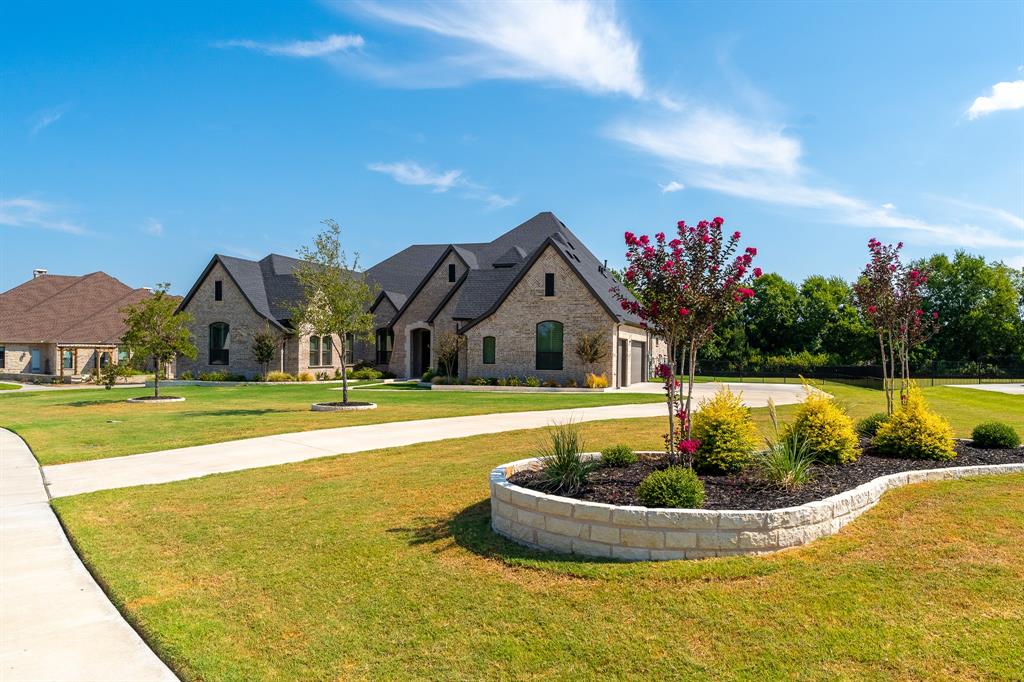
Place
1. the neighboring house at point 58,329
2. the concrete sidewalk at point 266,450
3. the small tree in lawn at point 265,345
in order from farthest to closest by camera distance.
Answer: the neighboring house at point 58,329 → the small tree in lawn at point 265,345 → the concrete sidewalk at point 266,450

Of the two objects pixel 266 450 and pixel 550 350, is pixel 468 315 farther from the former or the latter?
pixel 266 450

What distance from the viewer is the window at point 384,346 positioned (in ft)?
147

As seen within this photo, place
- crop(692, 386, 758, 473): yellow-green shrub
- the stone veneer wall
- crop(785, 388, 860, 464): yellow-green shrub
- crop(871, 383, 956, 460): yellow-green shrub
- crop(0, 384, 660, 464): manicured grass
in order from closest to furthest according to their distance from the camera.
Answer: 1. the stone veneer wall
2. crop(692, 386, 758, 473): yellow-green shrub
3. crop(785, 388, 860, 464): yellow-green shrub
4. crop(871, 383, 956, 460): yellow-green shrub
5. crop(0, 384, 660, 464): manicured grass

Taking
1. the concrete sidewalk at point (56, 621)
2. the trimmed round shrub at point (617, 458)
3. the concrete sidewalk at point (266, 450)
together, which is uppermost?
the trimmed round shrub at point (617, 458)

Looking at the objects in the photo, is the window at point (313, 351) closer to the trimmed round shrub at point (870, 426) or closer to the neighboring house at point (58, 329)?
the neighboring house at point (58, 329)

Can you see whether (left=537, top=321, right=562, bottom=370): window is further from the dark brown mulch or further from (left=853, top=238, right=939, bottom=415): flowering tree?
the dark brown mulch

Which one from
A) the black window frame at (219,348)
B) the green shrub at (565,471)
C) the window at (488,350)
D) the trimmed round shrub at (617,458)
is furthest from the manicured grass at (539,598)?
the black window frame at (219,348)

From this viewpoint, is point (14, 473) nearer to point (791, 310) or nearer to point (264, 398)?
point (264, 398)

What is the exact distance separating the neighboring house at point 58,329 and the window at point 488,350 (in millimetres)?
28739

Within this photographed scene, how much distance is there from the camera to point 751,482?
781 cm

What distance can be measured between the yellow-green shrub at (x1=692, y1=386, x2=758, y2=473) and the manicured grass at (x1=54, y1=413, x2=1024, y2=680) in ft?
5.37

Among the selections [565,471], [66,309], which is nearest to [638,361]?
[565,471]

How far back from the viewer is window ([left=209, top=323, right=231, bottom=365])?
4288cm

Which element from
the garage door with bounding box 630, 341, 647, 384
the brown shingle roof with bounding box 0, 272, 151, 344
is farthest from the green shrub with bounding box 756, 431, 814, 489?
the brown shingle roof with bounding box 0, 272, 151, 344
